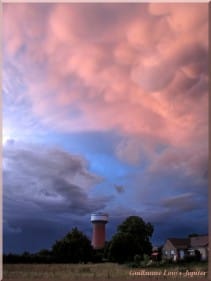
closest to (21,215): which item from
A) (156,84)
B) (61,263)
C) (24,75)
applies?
(61,263)

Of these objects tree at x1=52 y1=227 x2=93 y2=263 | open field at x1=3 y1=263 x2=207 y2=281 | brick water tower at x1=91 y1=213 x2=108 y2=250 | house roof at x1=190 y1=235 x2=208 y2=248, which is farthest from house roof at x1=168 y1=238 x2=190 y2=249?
tree at x1=52 y1=227 x2=93 y2=263

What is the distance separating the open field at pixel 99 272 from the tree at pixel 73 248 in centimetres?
10

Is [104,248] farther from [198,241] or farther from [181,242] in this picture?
[198,241]

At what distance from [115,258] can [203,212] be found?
1119 mm

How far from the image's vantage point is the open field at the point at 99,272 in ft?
28.6

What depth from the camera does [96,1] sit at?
8.62 metres

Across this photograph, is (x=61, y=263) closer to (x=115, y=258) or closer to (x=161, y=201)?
(x=115, y=258)

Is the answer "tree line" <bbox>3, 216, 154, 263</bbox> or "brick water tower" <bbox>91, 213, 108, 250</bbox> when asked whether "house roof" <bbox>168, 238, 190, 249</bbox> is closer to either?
"tree line" <bbox>3, 216, 154, 263</bbox>

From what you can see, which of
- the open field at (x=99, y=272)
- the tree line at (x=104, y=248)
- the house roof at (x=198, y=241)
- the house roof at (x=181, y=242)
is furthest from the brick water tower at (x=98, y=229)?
the house roof at (x=198, y=241)

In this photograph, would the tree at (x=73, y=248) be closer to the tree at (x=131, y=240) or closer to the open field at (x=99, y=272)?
the open field at (x=99, y=272)

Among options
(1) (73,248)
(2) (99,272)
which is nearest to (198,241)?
(2) (99,272)

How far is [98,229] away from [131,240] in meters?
0.40

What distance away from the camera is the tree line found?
28.7 ft

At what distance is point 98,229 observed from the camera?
8.77m
